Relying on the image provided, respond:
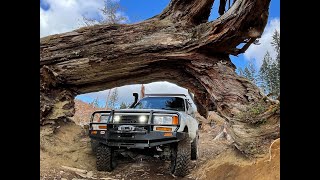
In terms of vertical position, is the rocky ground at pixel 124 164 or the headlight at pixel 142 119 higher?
the headlight at pixel 142 119

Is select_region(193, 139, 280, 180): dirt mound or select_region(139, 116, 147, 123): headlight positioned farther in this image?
select_region(139, 116, 147, 123): headlight

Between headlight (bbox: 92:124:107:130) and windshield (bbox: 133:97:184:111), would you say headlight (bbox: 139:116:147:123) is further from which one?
windshield (bbox: 133:97:184:111)

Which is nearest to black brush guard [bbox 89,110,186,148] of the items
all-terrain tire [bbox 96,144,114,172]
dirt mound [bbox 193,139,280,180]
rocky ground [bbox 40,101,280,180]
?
all-terrain tire [bbox 96,144,114,172]

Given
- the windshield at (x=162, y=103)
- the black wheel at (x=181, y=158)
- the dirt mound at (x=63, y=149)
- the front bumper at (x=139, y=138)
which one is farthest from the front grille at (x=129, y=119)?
the dirt mound at (x=63, y=149)

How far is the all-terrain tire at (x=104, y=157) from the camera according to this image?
778cm

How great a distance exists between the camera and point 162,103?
9.00 meters

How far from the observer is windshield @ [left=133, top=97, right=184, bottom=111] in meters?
8.90

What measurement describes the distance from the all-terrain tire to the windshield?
1722mm

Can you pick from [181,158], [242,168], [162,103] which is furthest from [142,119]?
[242,168]

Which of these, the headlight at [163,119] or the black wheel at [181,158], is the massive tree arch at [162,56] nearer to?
the black wheel at [181,158]

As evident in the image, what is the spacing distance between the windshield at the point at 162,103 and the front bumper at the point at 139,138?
5.64 ft

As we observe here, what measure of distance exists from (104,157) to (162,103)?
2270 millimetres

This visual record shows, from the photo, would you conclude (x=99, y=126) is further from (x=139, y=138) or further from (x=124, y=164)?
(x=124, y=164)
